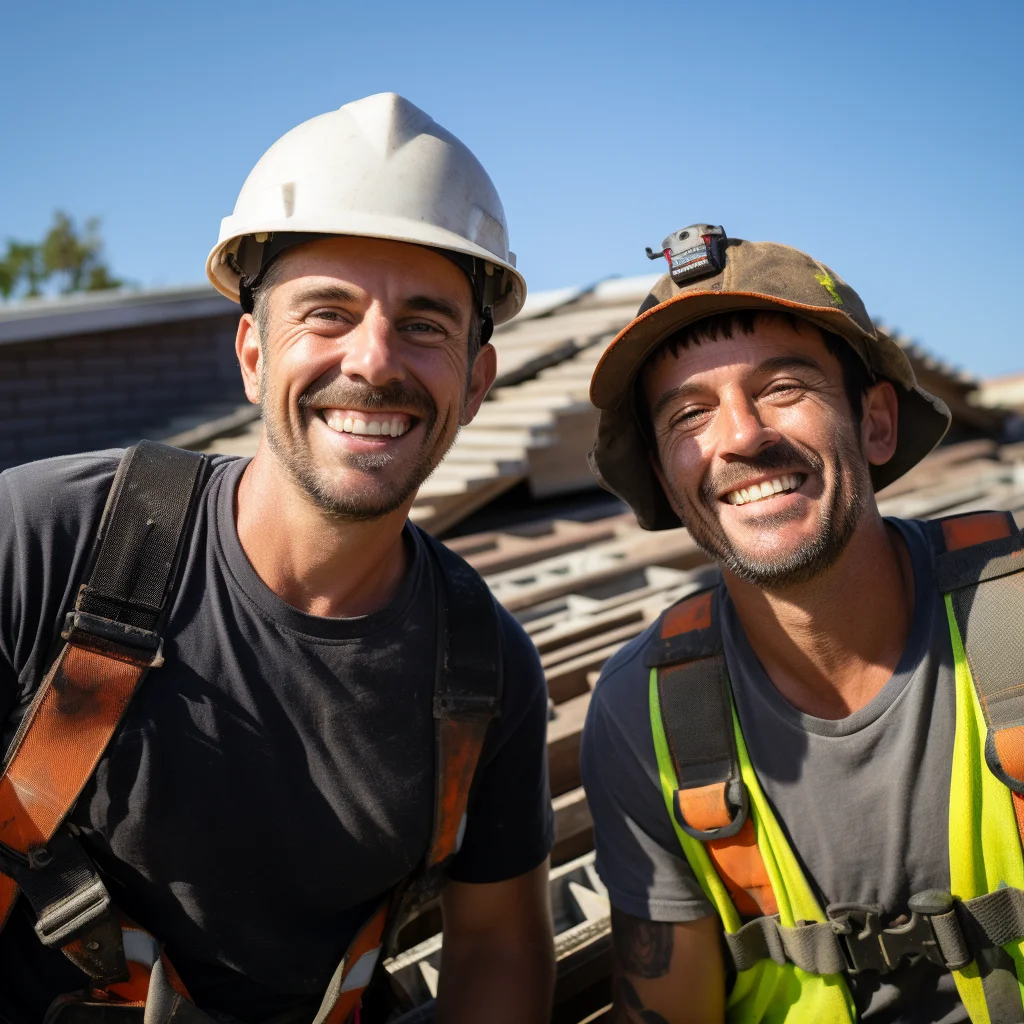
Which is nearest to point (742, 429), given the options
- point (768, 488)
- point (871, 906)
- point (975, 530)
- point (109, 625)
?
point (768, 488)

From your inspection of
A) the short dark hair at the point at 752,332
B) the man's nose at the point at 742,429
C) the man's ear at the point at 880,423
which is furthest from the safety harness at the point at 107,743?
the man's ear at the point at 880,423

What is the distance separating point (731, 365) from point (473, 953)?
170cm

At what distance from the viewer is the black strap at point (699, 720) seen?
231cm

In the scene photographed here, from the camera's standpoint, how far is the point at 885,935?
2.21 metres

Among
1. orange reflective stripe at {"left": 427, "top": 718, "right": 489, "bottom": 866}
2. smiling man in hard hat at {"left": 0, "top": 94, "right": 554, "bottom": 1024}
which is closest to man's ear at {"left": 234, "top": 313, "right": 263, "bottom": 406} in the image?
smiling man in hard hat at {"left": 0, "top": 94, "right": 554, "bottom": 1024}

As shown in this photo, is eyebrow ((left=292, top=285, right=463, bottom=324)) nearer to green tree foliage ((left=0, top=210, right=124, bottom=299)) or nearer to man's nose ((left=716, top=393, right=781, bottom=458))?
man's nose ((left=716, top=393, right=781, bottom=458))

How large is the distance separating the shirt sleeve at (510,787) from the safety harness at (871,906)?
331 mm

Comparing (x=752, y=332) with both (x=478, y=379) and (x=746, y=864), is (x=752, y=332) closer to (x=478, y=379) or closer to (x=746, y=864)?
(x=478, y=379)

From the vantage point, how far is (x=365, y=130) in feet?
8.06

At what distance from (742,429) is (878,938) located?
125cm

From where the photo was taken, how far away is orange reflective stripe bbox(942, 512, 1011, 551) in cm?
252

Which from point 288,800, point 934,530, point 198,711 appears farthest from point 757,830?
point 198,711

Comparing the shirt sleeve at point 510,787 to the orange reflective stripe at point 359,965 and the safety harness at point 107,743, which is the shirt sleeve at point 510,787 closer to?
the safety harness at point 107,743

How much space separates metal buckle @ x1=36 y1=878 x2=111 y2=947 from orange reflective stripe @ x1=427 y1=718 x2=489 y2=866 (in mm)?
754
